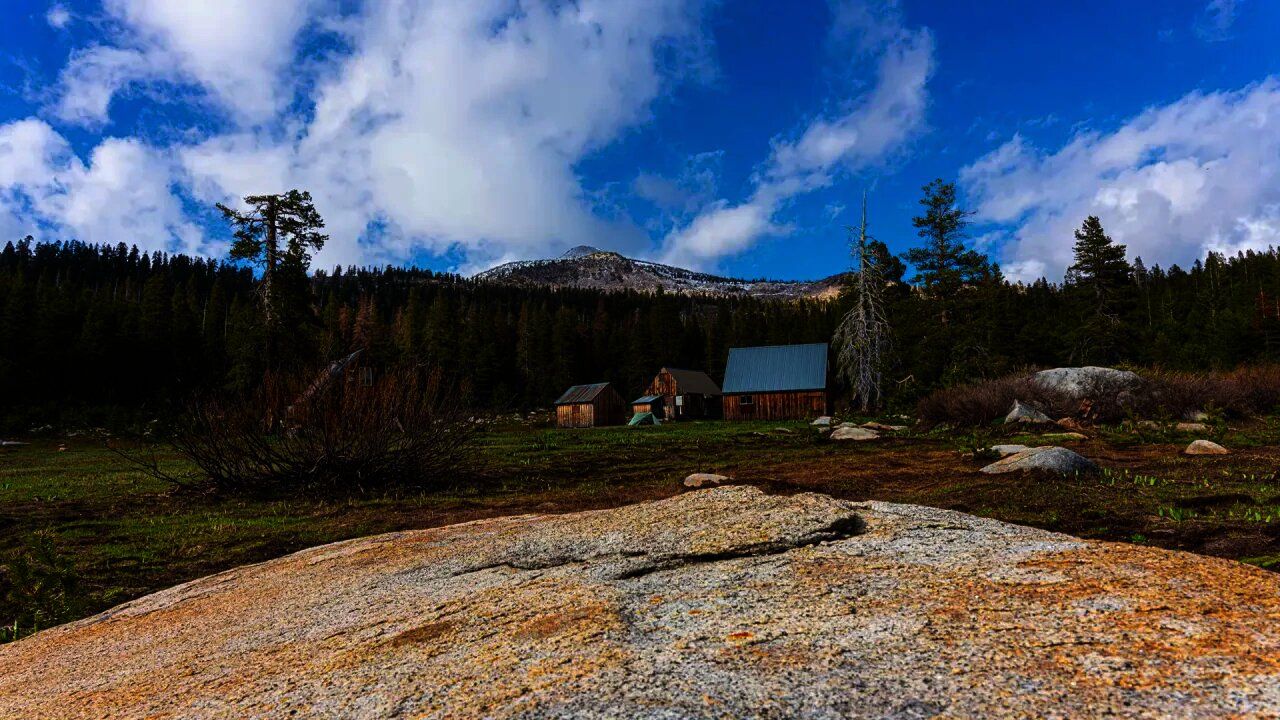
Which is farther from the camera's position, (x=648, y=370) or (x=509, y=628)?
(x=648, y=370)

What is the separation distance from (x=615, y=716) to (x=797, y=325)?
299 ft

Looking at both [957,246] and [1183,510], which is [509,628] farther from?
[957,246]

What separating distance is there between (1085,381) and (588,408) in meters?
37.6

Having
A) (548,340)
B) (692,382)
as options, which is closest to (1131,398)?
(692,382)

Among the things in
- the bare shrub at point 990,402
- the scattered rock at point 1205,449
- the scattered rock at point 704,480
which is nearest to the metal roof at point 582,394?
the bare shrub at point 990,402

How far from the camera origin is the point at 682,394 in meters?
57.6

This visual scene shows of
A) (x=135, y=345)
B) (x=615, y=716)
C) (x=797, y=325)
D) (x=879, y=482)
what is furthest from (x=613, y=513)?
(x=797, y=325)

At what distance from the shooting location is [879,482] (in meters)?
10.5

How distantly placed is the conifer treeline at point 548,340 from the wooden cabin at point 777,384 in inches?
220

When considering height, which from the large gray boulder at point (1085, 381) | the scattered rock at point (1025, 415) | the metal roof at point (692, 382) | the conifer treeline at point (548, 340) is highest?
the conifer treeline at point (548, 340)

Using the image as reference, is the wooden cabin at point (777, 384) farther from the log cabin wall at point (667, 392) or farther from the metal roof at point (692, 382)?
the log cabin wall at point (667, 392)

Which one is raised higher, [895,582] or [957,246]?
[957,246]

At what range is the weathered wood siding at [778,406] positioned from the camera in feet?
149

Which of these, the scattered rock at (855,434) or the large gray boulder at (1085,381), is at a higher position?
the large gray boulder at (1085,381)
